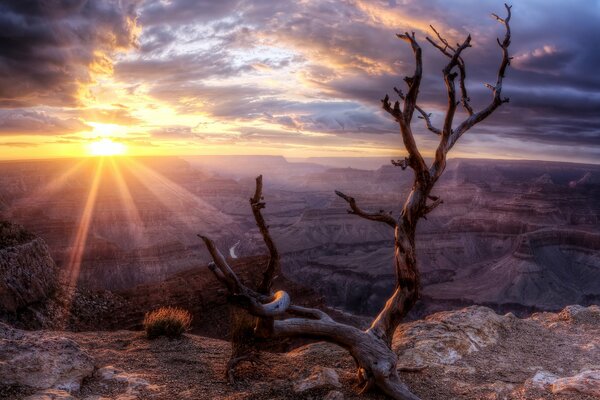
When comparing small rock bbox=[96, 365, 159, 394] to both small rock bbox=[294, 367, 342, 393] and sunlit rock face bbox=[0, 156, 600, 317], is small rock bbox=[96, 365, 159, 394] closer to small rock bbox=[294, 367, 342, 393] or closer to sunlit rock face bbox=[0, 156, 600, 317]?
small rock bbox=[294, 367, 342, 393]

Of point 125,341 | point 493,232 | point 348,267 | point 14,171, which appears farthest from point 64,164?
point 125,341

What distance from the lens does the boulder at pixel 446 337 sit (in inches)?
352

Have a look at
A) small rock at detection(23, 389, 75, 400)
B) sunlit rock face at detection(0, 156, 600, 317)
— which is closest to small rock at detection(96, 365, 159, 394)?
small rock at detection(23, 389, 75, 400)

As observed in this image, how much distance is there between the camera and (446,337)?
33.0 ft

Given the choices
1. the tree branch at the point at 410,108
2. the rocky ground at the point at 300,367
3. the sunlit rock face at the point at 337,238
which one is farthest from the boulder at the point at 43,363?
the sunlit rock face at the point at 337,238

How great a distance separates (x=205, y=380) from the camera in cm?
739

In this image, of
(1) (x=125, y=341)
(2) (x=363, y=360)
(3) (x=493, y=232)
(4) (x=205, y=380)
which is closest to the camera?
(2) (x=363, y=360)

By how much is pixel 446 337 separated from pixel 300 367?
12.9 feet

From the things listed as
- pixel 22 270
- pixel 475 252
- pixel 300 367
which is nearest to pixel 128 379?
pixel 300 367

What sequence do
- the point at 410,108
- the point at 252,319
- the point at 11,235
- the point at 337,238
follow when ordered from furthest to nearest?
the point at 337,238 < the point at 11,235 < the point at 252,319 < the point at 410,108

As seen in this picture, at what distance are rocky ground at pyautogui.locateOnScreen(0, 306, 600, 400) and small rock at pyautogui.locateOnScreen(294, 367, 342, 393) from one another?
16 mm

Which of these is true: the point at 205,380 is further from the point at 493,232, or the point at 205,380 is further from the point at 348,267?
the point at 493,232

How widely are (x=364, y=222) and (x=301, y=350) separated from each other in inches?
4103

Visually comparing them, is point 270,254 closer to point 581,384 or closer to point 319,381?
point 319,381
